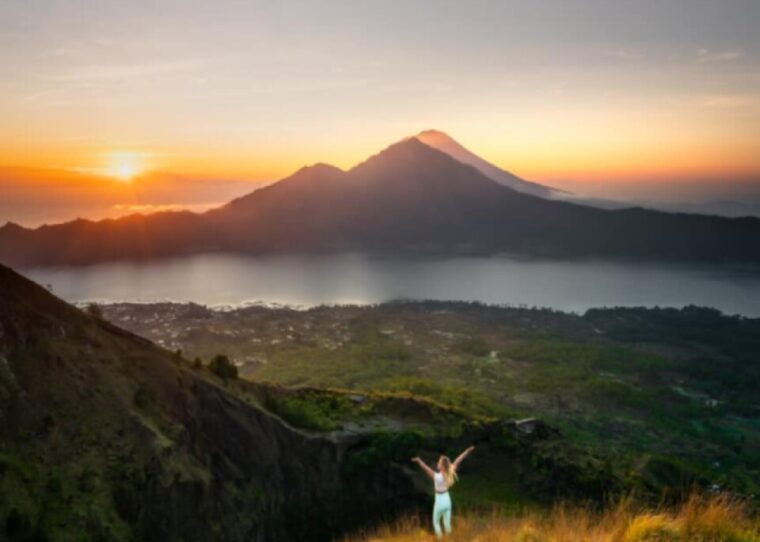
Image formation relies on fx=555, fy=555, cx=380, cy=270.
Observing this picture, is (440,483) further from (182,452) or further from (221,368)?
(221,368)

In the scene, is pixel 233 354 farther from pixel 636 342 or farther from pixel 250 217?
pixel 250 217

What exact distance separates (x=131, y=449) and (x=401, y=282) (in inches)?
5443

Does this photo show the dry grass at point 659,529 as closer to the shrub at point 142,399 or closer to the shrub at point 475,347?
the shrub at point 142,399

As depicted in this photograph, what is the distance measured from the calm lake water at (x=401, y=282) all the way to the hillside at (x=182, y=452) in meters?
98.9

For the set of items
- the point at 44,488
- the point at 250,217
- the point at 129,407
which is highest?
the point at 250,217

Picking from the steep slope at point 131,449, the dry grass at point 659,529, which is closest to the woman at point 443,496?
the dry grass at point 659,529

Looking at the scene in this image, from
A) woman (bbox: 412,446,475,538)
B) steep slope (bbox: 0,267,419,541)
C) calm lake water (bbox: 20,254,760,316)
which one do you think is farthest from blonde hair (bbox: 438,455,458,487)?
calm lake water (bbox: 20,254,760,316)

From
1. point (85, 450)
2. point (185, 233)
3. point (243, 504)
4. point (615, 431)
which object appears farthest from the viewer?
point (185, 233)

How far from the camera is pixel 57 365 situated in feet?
36.4

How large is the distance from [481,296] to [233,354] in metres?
82.3

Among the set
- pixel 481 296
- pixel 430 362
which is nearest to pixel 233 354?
pixel 430 362

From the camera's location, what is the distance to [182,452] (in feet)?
38.7

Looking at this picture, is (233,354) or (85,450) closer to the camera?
(85,450)

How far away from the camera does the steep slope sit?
9.69 m
